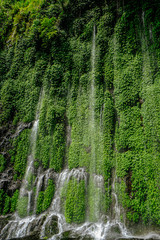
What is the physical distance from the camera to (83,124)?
1076 cm

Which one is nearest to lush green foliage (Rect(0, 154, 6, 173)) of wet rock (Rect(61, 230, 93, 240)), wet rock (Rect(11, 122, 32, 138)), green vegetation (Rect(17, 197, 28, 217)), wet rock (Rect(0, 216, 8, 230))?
wet rock (Rect(11, 122, 32, 138))

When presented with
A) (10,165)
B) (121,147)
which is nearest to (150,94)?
(121,147)

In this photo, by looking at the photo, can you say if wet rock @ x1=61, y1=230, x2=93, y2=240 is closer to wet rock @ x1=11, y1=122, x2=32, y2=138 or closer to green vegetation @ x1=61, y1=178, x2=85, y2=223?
green vegetation @ x1=61, y1=178, x2=85, y2=223

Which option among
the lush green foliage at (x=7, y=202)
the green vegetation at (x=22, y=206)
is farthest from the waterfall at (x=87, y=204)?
the lush green foliage at (x=7, y=202)

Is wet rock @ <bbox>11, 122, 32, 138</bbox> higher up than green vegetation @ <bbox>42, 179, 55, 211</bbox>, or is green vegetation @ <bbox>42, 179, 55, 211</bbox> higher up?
wet rock @ <bbox>11, 122, 32, 138</bbox>

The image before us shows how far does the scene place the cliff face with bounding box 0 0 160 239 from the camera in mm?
8062

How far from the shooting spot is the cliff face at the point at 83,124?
317 inches

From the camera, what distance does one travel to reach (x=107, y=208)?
849 centimetres

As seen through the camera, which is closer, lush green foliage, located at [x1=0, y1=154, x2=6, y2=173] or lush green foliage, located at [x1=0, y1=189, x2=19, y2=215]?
lush green foliage, located at [x1=0, y1=189, x2=19, y2=215]

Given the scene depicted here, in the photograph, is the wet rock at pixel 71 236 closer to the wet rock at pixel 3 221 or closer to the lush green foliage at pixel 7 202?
the wet rock at pixel 3 221

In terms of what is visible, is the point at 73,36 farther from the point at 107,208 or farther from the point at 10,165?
the point at 107,208

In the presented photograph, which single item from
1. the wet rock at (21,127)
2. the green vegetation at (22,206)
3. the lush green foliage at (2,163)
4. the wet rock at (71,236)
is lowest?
the wet rock at (71,236)

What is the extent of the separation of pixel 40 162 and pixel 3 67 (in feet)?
29.5

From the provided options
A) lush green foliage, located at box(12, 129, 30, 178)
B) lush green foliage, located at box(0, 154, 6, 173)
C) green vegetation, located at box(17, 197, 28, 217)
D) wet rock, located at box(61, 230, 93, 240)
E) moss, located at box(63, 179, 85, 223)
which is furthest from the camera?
lush green foliage, located at box(0, 154, 6, 173)
